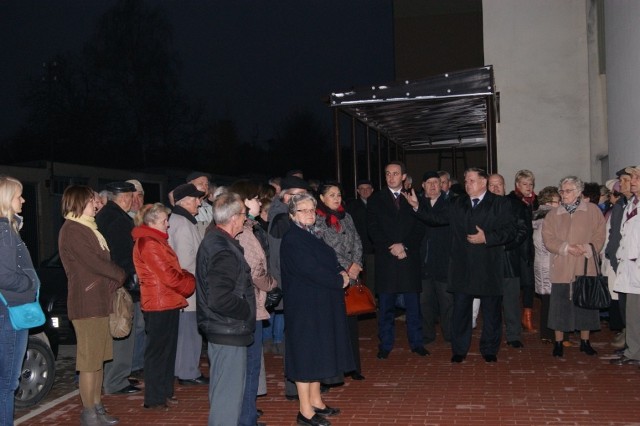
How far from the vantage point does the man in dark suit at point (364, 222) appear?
38.9ft

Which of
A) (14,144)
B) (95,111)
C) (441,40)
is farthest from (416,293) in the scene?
(14,144)

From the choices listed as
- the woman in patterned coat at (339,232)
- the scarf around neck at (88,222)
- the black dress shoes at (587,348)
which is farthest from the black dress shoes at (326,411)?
the black dress shoes at (587,348)

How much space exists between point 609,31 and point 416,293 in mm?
7025

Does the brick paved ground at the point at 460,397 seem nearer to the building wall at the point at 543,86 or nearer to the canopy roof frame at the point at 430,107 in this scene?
the canopy roof frame at the point at 430,107

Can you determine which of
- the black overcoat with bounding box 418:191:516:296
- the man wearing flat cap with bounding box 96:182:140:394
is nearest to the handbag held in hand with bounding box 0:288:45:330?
the man wearing flat cap with bounding box 96:182:140:394

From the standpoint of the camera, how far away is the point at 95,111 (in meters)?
50.6

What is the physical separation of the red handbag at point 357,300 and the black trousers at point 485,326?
2001 millimetres

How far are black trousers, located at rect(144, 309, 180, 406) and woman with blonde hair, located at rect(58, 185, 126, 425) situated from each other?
18.0 inches

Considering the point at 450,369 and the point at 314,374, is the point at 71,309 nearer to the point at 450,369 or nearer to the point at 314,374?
the point at 314,374

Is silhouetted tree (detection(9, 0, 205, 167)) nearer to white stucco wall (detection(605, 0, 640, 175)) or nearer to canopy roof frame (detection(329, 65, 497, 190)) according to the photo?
canopy roof frame (detection(329, 65, 497, 190))

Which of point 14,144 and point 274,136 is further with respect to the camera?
point 274,136

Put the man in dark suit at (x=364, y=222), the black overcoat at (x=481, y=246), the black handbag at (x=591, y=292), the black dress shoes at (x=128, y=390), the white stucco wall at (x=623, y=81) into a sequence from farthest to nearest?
the man in dark suit at (x=364, y=222), the white stucco wall at (x=623, y=81), the black overcoat at (x=481, y=246), the black handbag at (x=591, y=292), the black dress shoes at (x=128, y=390)

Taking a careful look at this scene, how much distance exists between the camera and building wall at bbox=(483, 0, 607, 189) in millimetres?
16453

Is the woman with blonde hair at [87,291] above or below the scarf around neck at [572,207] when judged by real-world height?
below
